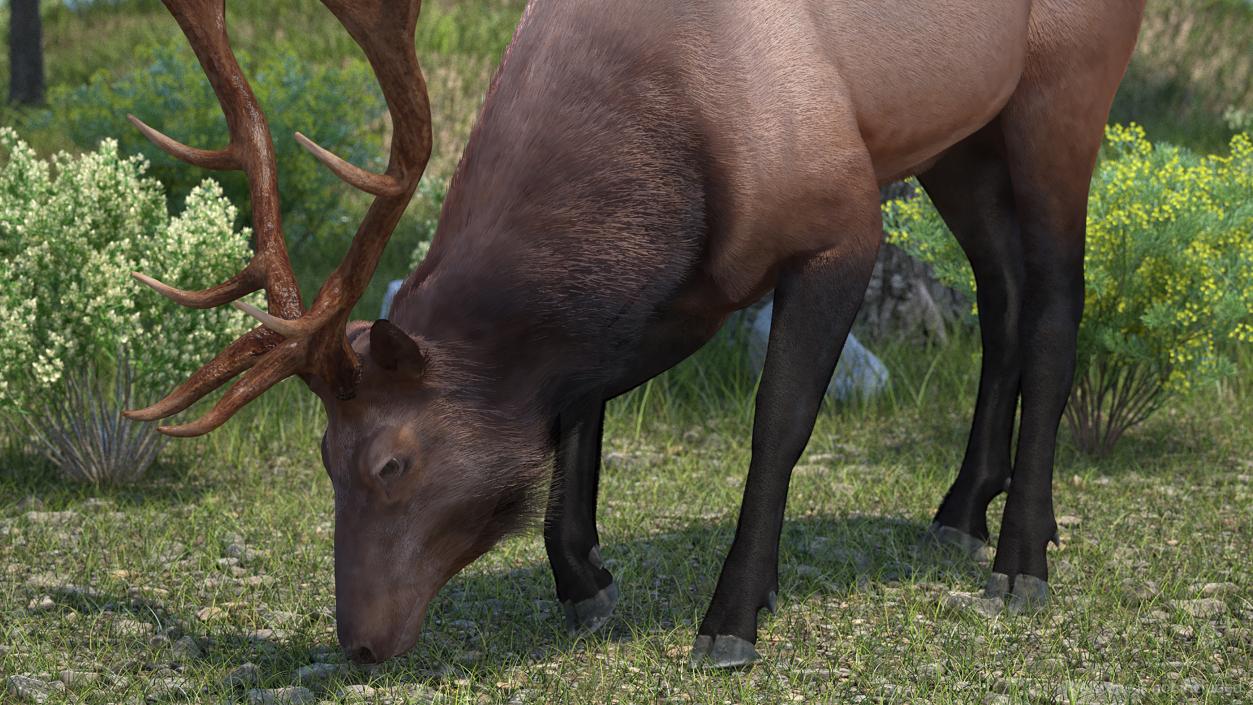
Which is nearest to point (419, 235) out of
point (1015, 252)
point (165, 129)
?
point (165, 129)

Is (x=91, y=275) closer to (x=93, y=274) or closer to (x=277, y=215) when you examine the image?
(x=93, y=274)

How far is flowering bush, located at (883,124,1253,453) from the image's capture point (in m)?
5.89

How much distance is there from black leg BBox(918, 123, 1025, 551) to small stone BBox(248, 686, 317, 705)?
91.8 inches

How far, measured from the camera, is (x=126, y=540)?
196 inches

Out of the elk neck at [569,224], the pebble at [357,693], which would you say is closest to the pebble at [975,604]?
the elk neck at [569,224]

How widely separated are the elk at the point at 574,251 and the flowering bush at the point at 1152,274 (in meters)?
2.39

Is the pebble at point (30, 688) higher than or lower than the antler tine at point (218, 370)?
lower

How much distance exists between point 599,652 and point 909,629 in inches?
34.5

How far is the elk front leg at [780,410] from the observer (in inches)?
142

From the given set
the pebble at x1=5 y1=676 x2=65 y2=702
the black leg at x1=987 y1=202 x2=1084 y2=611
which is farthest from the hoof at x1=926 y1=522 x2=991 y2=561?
the pebble at x1=5 y1=676 x2=65 y2=702

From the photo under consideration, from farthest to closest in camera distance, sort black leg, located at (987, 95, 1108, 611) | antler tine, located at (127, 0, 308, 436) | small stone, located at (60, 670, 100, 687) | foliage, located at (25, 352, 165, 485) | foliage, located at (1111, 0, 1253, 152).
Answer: foliage, located at (1111, 0, 1253, 152), foliage, located at (25, 352, 165, 485), black leg, located at (987, 95, 1108, 611), small stone, located at (60, 670, 100, 687), antler tine, located at (127, 0, 308, 436)

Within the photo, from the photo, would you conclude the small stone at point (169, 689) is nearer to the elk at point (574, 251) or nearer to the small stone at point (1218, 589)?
the elk at point (574, 251)

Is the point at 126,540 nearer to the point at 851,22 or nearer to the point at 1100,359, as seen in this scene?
the point at 851,22

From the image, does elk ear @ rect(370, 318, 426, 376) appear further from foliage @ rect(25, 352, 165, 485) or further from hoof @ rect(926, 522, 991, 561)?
foliage @ rect(25, 352, 165, 485)
